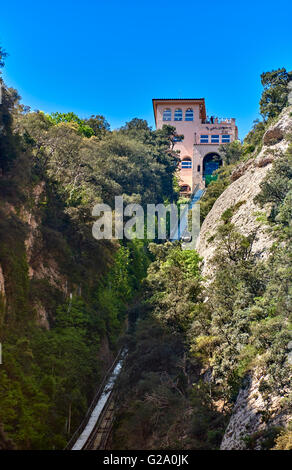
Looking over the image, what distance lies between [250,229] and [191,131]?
4793cm

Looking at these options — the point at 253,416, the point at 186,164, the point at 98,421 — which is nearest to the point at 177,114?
the point at 186,164

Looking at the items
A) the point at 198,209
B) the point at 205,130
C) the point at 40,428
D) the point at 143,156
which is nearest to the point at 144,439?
the point at 40,428

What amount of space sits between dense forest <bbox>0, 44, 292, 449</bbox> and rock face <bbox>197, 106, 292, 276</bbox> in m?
1.28

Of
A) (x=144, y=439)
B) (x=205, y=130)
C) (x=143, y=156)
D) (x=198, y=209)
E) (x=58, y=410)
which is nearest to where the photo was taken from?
(x=144, y=439)

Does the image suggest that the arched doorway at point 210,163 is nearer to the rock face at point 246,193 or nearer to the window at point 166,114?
the window at point 166,114

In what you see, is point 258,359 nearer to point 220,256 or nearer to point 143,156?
point 220,256

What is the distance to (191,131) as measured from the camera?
82.8 meters

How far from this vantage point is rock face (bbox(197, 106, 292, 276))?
39375mm

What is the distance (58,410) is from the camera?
95.1 feet

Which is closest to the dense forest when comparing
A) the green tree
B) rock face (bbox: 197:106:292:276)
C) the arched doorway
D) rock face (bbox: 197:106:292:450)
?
rock face (bbox: 197:106:292:450)

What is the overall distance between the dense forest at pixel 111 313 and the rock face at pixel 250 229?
64 centimetres

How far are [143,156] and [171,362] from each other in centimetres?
3262

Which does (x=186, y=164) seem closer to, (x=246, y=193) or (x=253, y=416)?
(x=246, y=193)

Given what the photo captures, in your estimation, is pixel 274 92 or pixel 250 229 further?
pixel 274 92
